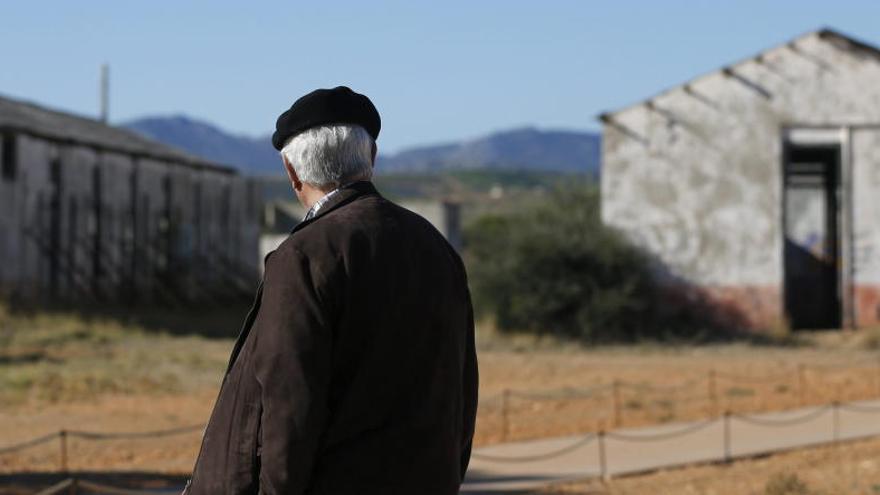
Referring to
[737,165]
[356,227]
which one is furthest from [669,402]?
[356,227]

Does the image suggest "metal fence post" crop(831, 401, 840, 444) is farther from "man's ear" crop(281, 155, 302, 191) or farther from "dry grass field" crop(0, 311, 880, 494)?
"man's ear" crop(281, 155, 302, 191)

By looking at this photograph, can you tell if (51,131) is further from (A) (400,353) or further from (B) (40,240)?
(A) (400,353)

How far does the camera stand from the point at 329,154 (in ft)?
11.5

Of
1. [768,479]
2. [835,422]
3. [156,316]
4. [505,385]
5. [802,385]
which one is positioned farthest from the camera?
[156,316]

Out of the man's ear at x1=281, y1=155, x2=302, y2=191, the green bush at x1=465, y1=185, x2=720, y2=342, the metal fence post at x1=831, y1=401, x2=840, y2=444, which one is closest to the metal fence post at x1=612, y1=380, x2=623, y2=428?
the metal fence post at x1=831, y1=401, x2=840, y2=444

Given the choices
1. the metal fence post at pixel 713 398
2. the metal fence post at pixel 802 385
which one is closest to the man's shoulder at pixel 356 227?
the metal fence post at pixel 713 398

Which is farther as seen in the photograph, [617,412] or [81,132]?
[81,132]

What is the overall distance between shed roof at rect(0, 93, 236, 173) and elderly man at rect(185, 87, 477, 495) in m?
26.3

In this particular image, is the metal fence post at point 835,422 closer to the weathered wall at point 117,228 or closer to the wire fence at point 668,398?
the wire fence at point 668,398

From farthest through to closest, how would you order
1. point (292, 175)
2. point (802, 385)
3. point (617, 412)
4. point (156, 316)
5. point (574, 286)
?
point (156, 316) < point (574, 286) < point (802, 385) < point (617, 412) < point (292, 175)

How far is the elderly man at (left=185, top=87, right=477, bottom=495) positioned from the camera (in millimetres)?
3211

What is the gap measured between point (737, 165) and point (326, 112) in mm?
24121

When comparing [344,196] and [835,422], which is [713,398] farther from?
[344,196]

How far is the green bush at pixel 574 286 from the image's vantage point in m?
26.1
